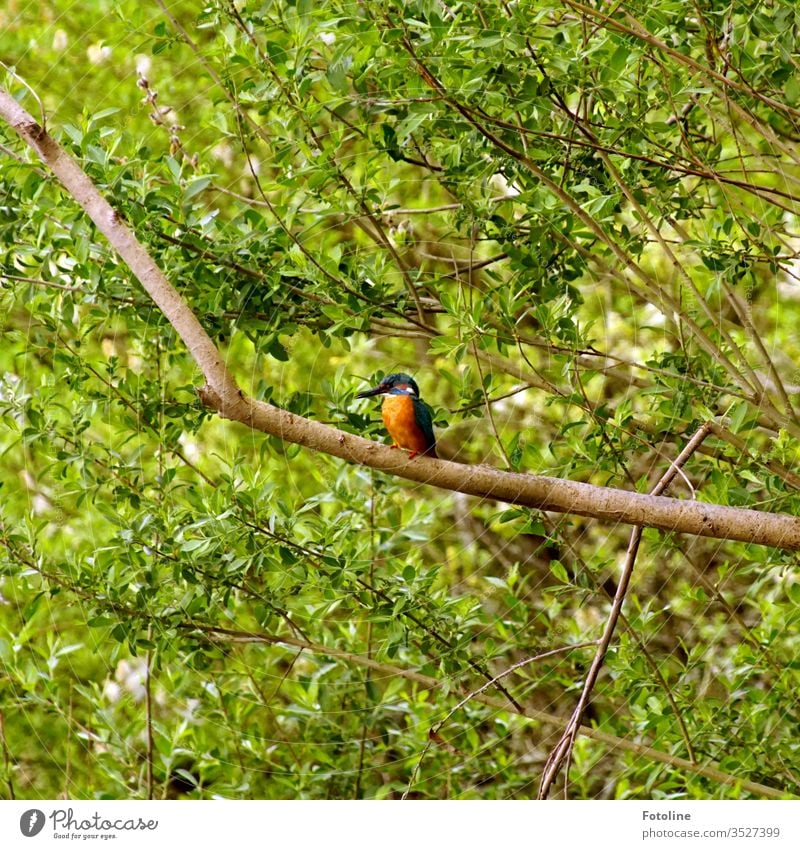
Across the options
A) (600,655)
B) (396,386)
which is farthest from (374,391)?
(600,655)

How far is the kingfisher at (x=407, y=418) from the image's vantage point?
2.15m

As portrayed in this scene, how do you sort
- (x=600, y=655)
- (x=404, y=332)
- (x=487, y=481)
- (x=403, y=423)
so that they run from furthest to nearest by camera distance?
(x=404, y=332) → (x=403, y=423) → (x=600, y=655) → (x=487, y=481)

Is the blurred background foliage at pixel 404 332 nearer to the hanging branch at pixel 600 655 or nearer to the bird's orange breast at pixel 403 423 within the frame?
the bird's orange breast at pixel 403 423

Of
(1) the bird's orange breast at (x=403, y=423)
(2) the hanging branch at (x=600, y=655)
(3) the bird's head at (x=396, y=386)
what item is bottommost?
(2) the hanging branch at (x=600, y=655)

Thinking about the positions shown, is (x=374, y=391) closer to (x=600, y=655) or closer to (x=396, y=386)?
(x=396, y=386)

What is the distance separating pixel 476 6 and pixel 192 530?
1.15 metres

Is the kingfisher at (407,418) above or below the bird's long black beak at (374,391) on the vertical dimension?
below

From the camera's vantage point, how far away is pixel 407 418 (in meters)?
2.18

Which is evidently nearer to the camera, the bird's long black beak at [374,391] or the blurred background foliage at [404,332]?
the blurred background foliage at [404,332]

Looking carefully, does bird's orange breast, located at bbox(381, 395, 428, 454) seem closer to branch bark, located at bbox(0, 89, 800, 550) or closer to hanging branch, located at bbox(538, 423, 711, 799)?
branch bark, located at bbox(0, 89, 800, 550)

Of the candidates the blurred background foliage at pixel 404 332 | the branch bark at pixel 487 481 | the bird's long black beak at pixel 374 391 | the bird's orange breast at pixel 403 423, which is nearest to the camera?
the branch bark at pixel 487 481

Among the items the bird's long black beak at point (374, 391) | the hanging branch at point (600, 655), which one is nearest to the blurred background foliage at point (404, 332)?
the bird's long black beak at point (374, 391)

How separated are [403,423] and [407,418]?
0.05 feet

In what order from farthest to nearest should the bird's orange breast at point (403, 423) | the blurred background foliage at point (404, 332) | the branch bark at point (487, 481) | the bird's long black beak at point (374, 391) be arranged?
the bird's long black beak at point (374, 391)
the bird's orange breast at point (403, 423)
the blurred background foliage at point (404, 332)
the branch bark at point (487, 481)
